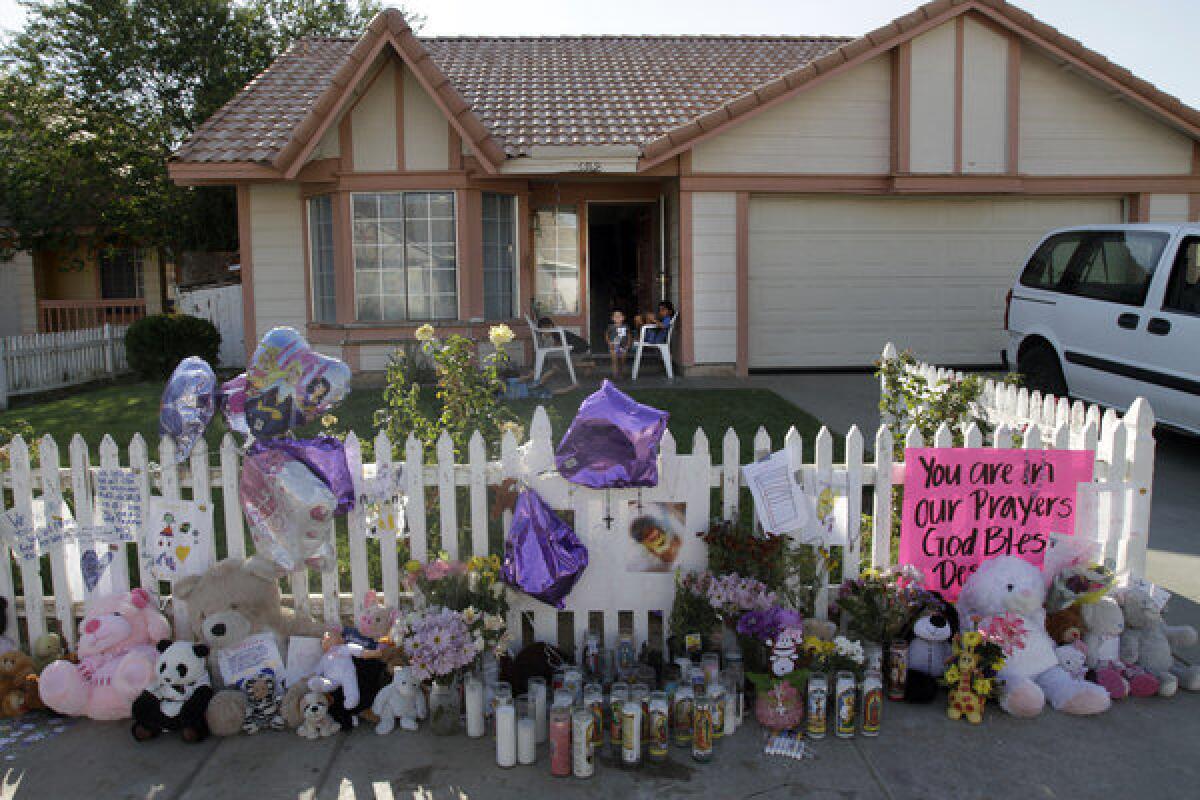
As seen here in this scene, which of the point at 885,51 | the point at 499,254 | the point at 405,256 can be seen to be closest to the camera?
the point at 885,51

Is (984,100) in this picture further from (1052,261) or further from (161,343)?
(161,343)

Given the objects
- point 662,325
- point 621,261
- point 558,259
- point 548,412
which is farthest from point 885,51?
point 548,412

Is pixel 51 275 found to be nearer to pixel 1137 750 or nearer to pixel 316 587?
pixel 316 587

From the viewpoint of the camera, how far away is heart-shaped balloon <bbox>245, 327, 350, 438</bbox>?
162 inches

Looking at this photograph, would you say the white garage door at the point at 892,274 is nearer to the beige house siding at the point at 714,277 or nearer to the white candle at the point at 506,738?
the beige house siding at the point at 714,277

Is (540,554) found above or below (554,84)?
below

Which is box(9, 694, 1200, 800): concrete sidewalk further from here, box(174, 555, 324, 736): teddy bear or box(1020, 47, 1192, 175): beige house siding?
box(1020, 47, 1192, 175): beige house siding

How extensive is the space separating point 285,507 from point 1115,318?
6.80 meters

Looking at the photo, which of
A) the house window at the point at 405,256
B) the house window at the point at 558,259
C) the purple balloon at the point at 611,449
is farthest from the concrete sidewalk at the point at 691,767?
the house window at the point at 558,259

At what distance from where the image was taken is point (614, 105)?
13031 mm

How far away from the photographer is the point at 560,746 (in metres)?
3.50

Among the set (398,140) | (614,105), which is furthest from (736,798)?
(614,105)

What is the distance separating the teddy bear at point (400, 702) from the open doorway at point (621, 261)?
34.0 feet

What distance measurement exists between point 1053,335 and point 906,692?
18.8 feet
